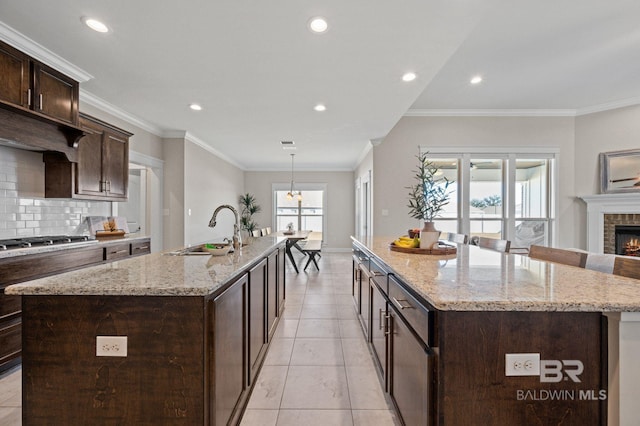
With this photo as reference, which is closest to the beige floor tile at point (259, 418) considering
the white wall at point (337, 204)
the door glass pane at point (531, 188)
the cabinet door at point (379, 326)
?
the cabinet door at point (379, 326)

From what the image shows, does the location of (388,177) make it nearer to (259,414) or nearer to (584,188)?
(584,188)

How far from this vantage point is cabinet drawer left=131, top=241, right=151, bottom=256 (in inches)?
138

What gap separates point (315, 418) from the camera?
5.57 feet

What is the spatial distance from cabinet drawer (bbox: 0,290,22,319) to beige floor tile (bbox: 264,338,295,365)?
6.11ft

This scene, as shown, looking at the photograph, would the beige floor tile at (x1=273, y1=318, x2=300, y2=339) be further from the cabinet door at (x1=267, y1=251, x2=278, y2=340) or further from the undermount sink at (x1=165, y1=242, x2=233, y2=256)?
the undermount sink at (x1=165, y1=242, x2=233, y2=256)

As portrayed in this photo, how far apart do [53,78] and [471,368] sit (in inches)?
148

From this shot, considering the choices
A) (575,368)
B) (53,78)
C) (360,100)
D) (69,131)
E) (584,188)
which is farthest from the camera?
(584,188)

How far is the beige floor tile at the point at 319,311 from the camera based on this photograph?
3314 millimetres

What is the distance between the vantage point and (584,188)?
5277mm

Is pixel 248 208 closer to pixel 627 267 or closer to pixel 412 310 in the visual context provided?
pixel 412 310

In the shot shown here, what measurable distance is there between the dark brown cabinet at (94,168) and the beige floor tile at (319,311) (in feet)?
9.06

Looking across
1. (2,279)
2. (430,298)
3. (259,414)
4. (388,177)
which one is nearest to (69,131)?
(2,279)

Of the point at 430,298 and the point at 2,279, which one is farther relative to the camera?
the point at 2,279

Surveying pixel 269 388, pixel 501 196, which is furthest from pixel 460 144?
pixel 269 388
